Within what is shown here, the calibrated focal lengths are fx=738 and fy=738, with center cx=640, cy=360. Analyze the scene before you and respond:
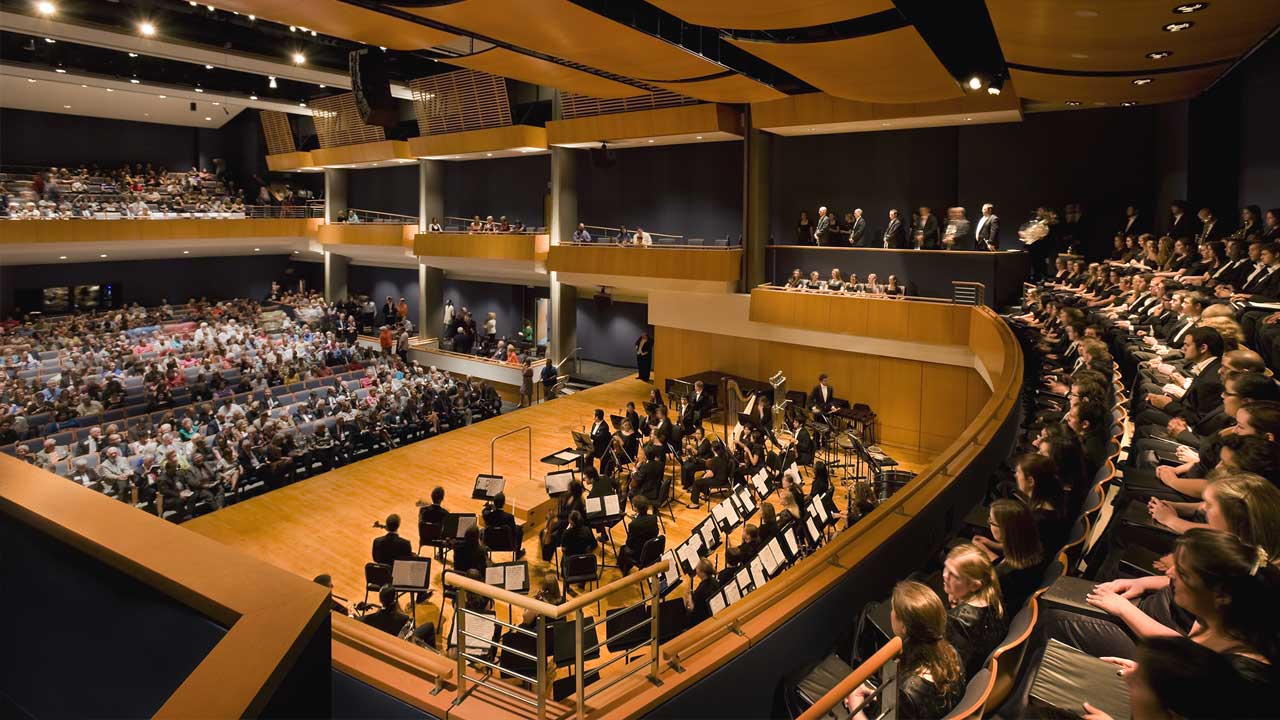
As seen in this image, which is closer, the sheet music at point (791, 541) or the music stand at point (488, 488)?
the sheet music at point (791, 541)

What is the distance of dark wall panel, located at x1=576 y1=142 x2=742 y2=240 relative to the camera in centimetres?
1419

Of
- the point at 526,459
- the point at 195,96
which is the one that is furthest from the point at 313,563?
the point at 195,96

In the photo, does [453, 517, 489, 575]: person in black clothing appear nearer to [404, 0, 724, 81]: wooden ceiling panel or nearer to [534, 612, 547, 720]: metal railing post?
[534, 612, 547, 720]: metal railing post

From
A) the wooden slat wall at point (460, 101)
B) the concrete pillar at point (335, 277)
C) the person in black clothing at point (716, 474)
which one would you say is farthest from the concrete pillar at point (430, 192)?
the person in black clothing at point (716, 474)

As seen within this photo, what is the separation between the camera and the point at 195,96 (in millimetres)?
18094

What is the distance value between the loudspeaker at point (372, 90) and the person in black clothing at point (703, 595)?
7494mm

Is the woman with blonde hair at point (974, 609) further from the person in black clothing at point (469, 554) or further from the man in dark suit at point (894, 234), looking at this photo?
the man in dark suit at point (894, 234)

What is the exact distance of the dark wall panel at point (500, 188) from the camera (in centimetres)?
1748

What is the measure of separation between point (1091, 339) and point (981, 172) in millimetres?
7071

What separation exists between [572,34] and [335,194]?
17054 mm

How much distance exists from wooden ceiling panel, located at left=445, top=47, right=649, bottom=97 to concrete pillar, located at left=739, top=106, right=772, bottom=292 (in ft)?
7.62

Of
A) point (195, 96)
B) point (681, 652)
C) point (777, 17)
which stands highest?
point (195, 96)

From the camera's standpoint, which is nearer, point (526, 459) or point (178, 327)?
point (526, 459)

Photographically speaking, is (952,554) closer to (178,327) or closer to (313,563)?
(313,563)
